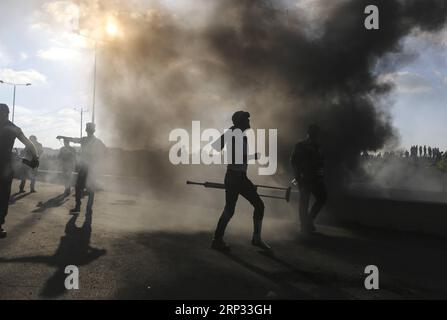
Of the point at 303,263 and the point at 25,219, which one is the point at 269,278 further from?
the point at 25,219

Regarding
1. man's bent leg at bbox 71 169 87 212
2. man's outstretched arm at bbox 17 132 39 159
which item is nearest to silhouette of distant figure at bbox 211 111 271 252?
man's outstretched arm at bbox 17 132 39 159

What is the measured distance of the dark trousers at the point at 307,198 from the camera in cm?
713

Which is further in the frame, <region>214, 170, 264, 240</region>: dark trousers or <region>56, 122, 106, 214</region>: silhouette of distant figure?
<region>56, 122, 106, 214</region>: silhouette of distant figure

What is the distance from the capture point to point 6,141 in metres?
5.87

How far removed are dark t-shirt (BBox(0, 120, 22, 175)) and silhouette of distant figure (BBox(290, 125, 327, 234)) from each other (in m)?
4.14

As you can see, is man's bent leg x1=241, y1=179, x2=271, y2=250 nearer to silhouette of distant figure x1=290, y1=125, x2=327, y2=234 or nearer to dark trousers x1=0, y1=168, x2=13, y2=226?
silhouette of distant figure x1=290, y1=125, x2=327, y2=234

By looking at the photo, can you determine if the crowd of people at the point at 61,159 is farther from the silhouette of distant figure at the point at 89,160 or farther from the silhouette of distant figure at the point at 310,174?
→ the silhouette of distant figure at the point at 310,174

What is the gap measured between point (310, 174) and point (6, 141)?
4.42 m

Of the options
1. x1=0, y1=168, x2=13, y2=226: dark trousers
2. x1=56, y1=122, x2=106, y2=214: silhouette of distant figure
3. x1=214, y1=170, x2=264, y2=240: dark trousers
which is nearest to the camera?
x1=214, y1=170, x2=264, y2=240: dark trousers

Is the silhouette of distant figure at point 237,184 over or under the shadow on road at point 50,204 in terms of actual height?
over

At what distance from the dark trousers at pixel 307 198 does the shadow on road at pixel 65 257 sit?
10.8 feet

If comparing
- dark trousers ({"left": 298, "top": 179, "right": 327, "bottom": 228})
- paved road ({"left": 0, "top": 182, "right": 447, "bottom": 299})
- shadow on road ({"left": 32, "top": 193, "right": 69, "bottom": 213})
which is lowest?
paved road ({"left": 0, "top": 182, "right": 447, "bottom": 299})

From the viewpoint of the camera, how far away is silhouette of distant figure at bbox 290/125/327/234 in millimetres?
7141

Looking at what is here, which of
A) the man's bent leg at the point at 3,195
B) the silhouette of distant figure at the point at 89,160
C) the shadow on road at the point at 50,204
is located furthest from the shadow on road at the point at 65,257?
the shadow on road at the point at 50,204
